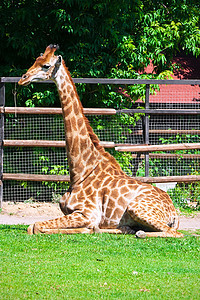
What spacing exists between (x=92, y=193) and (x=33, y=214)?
9.73 feet

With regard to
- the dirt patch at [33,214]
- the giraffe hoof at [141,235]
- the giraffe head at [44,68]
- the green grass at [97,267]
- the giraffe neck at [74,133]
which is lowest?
the dirt patch at [33,214]

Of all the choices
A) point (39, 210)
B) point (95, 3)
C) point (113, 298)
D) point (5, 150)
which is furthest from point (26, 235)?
point (95, 3)

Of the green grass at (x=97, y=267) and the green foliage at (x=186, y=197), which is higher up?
the green grass at (x=97, y=267)

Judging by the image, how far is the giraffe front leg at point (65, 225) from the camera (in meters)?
6.67

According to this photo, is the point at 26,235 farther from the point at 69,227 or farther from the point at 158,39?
the point at 158,39

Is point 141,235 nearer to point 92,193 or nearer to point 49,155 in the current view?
point 92,193

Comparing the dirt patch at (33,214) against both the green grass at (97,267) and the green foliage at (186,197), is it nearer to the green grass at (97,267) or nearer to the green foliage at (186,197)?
the green foliage at (186,197)

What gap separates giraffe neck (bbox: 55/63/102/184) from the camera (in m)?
7.22

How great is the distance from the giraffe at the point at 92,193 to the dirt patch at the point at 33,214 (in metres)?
1.53

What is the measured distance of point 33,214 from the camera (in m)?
9.67

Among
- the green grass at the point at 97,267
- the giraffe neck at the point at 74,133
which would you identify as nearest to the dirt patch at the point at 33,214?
the giraffe neck at the point at 74,133

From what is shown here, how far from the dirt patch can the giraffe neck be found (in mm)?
1839

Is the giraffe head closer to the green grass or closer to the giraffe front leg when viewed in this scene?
the giraffe front leg

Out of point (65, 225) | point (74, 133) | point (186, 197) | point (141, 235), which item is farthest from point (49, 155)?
point (141, 235)
